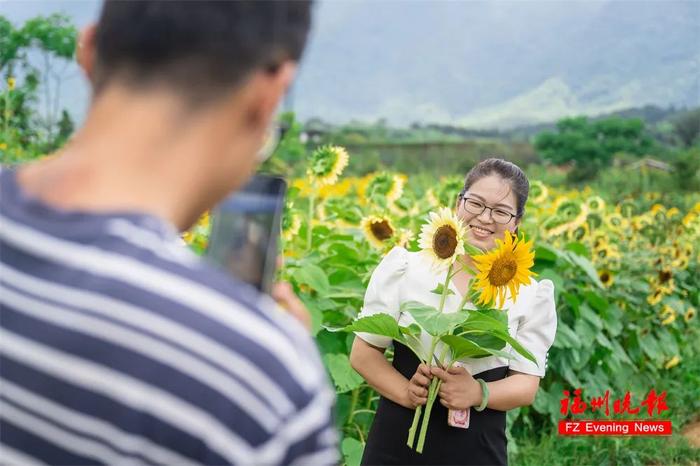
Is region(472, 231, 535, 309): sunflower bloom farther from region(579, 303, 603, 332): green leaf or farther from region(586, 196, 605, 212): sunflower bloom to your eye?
region(586, 196, 605, 212): sunflower bloom

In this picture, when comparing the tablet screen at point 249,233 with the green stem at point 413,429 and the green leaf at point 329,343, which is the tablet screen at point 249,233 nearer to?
the green stem at point 413,429

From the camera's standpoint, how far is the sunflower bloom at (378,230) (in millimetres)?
2953

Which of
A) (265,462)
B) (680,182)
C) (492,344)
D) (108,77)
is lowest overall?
(265,462)

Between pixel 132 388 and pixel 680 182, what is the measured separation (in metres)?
16.6

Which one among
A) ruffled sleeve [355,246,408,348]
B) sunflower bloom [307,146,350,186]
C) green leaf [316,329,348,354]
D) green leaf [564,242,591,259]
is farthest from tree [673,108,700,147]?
ruffled sleeve [355,246,408,348]

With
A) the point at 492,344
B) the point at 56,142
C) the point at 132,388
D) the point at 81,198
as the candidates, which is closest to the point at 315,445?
the point at 132,388

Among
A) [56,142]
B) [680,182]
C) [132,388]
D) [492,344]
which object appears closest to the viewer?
[132,388]

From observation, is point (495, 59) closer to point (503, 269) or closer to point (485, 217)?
point (485, 217)

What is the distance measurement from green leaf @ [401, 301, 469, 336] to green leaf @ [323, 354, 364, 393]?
2.67 feet

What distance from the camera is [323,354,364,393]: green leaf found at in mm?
2775

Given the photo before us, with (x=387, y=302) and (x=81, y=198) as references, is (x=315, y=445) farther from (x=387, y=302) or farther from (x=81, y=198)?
(x=387, y=302)

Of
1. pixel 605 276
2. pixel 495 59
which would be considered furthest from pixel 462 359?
pixel 495 59

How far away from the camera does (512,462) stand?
12.5ft

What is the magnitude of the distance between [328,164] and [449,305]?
3.71 feet
